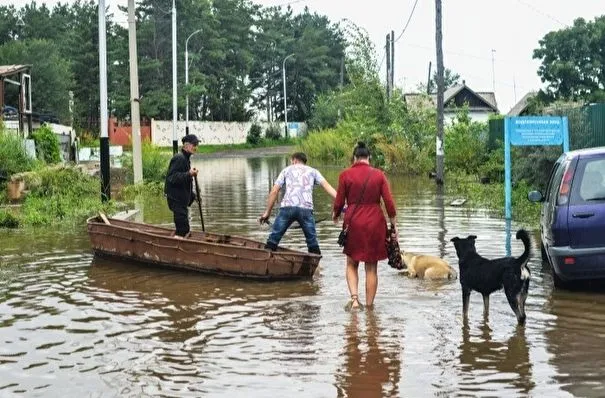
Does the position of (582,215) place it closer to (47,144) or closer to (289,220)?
(289,220)

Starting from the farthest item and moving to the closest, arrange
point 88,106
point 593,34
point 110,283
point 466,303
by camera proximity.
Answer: point 88,106 → point 593,34 → point 110,283 → point 466,303

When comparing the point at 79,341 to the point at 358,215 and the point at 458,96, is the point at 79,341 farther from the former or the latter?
the point at 458,96

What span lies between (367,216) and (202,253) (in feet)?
10.8

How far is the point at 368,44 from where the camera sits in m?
43.1

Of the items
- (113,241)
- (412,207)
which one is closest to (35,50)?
(412,207)

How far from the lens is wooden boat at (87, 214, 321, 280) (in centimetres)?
1202

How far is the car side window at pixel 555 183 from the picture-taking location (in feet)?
35.6

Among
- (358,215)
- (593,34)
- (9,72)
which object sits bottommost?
(358,215)

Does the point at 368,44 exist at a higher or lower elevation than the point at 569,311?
higher

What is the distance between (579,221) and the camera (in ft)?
33.7

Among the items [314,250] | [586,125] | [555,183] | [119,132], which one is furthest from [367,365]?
[119,132]

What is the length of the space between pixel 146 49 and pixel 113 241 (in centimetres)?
6672

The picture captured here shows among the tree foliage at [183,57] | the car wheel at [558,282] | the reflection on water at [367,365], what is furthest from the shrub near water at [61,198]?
the tree foliage at [183,57]

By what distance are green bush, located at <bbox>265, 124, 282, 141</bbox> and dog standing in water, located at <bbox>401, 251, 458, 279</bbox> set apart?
8284 centimetres
